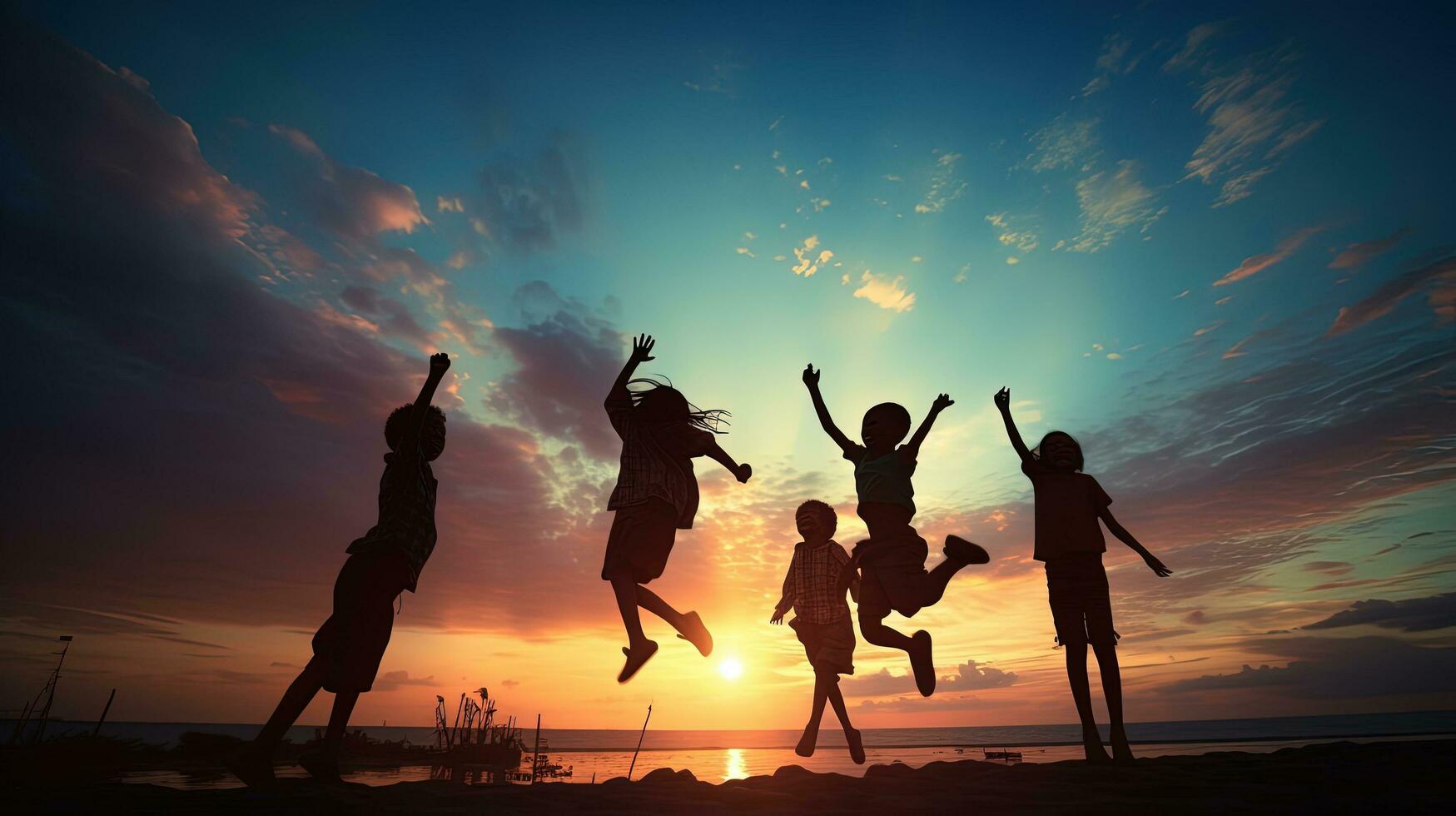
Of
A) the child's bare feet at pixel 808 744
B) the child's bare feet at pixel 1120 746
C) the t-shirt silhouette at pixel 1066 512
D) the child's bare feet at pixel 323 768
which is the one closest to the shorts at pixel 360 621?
the child's bare feet at pixel 323 768

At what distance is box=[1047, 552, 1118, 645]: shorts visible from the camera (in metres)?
5.64

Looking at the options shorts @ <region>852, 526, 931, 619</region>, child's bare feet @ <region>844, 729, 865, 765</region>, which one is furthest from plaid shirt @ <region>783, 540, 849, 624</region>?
A: shorts @ <region>852, 526, 931, 619</region>

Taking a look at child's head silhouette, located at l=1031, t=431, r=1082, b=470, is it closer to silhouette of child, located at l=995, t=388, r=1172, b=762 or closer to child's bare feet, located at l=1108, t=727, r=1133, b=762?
silhouette of child, located at l=995, t=388, r=1172, b=762

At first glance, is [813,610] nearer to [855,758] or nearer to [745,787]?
[855,758]

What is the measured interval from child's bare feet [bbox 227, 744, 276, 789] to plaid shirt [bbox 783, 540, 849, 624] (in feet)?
17.9

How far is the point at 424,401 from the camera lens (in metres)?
4.74

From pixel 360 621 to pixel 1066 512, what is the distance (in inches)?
238

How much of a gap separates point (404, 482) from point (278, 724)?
5.63 ft

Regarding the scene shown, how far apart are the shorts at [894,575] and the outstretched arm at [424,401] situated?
4216 millimetres

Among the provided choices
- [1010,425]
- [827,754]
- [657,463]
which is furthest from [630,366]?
[827,754]

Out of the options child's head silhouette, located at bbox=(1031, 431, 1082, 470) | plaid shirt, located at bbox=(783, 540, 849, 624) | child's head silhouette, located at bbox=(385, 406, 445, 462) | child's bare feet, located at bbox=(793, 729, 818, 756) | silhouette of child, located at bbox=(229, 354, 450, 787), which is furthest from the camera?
plaid shirt, located at bbox=(783, 540, 849, 624)

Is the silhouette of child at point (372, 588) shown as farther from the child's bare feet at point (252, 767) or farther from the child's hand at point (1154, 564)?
the child's hand at point (1154, 564)

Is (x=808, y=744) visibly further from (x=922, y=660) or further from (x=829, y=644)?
(x=922, y=660)

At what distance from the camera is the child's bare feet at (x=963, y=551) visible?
5.97 meters
